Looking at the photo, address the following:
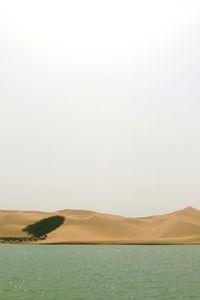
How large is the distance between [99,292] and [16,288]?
194 inches

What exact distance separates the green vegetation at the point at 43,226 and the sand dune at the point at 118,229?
1.85 meters

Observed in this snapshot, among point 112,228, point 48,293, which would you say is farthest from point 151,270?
point 112,228

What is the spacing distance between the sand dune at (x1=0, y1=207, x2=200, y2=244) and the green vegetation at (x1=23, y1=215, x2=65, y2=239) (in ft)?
6.08

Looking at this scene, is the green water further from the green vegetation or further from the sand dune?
the green vegetation

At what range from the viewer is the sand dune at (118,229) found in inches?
5285

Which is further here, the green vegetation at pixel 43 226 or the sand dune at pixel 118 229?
the green vegetation at pixel 43 226

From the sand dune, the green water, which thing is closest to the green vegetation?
the sand dune

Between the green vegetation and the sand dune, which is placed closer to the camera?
the sand dune

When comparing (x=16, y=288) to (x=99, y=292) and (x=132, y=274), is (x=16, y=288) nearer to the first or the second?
(x=99, y=292)

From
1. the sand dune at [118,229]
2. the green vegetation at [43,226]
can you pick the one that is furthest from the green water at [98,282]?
the green vegetation at [43,226]

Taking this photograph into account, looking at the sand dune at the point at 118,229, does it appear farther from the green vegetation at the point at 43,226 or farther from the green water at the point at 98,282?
the green water at the point at 98,282

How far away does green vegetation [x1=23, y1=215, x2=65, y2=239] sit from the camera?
484 feet

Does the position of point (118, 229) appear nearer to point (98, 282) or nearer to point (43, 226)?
point (43, 226)

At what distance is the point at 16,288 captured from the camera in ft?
115
